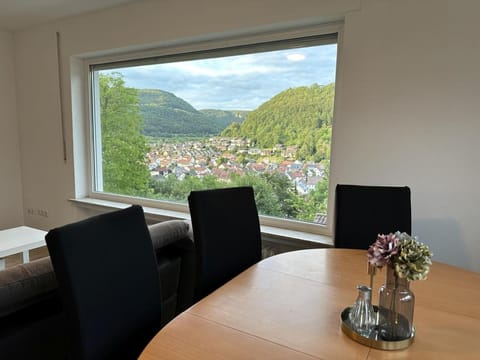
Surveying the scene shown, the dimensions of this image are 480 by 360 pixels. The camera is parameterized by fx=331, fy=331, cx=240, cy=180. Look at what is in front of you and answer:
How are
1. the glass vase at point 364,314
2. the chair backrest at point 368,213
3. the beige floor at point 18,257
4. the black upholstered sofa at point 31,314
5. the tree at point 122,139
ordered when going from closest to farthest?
the glass vase at point 364,314 → the black upholstered sofa at point 31,314 → the chair backrest at point 368,213 → the beige floor at point 18,257 → the tree at point 122,139

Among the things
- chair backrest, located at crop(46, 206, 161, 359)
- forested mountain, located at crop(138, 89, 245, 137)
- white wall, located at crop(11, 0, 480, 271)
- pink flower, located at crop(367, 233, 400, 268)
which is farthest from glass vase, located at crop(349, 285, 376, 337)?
forested mountain, located at crop(138, 89, 245, 137)

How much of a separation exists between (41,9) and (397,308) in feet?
12.7

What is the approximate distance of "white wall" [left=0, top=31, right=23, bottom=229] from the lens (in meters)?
3.93

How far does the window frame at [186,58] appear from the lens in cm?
249

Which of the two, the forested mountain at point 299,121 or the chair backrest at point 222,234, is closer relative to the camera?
the chair backrest at point 222,234

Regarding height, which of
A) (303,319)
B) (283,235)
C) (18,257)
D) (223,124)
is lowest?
(18,257)

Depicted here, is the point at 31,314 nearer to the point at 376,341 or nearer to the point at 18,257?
the point at 376,341

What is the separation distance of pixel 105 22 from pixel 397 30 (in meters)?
2.63

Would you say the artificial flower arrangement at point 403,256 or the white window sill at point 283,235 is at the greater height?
the artificial flower arrangement at point 403,256

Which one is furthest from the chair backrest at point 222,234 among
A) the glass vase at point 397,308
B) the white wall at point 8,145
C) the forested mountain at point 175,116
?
the white wall at point 8,145

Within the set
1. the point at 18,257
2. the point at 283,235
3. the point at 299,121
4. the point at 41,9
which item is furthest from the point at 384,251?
the point at 18,257

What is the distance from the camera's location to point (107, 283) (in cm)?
109

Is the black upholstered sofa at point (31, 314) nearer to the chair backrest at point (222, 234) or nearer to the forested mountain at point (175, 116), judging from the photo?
the chair backrest at point (222, 234)

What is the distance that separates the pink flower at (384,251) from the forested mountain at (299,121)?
166 cm
